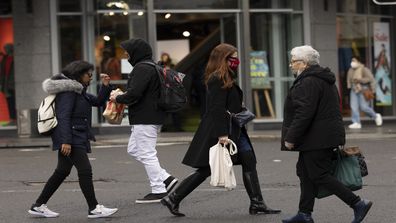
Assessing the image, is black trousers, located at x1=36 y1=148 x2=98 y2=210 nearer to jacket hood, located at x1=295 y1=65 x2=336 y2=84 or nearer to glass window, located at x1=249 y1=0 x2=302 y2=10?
jacket hood, located at x1=295 y1=65 x2=336 y2=84

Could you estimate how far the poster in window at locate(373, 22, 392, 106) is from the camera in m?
22.5

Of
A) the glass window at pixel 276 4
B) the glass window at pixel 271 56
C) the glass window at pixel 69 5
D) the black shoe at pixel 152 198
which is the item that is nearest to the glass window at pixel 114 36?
the glass window at pixel 69 5

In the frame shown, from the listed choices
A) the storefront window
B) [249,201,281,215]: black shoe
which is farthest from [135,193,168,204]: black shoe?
the storefront window

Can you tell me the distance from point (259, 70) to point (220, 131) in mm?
12927

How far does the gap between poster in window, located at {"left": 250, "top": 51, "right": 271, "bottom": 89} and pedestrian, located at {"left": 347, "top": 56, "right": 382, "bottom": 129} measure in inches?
86.9

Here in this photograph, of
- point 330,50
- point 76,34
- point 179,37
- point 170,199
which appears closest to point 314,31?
point 330,50

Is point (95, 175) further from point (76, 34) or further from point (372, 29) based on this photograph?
point (372, 29)

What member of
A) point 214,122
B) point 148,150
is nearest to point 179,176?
point 148,150

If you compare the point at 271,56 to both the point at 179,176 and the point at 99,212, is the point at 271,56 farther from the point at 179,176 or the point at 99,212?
the point at 99,212

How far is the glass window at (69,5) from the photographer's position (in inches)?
761

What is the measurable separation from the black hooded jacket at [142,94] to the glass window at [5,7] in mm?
11816

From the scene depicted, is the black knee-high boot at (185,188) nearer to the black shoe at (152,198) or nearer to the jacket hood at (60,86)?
the black shoe at (152,198)

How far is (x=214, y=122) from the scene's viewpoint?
759cm

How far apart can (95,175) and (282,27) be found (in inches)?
410
